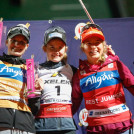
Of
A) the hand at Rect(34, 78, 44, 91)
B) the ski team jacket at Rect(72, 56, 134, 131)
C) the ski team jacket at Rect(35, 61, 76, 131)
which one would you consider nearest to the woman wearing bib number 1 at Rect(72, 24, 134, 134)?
the ski team jacket at Rect(72, 56, 134, 131)

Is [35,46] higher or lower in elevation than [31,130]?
higher

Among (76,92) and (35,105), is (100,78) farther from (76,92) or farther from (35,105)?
(35,105)

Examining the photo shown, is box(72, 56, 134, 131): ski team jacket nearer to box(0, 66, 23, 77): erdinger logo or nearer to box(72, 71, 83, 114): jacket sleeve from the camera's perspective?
box(72, 71, 83, 114): jacket sleeve

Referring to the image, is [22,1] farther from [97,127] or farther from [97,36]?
[97,127]

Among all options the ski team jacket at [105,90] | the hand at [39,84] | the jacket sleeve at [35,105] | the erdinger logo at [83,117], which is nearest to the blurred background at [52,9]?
the erdinger logo at [83,117]

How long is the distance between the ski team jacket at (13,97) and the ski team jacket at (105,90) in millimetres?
455

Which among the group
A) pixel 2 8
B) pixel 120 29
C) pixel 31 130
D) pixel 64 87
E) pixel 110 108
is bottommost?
pixel 31 130

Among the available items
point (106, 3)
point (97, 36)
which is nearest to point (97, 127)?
point (97, 36)

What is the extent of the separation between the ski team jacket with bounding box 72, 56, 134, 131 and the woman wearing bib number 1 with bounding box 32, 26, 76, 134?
0.40 ft

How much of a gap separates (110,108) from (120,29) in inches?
44.4

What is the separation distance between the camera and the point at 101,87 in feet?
7.23

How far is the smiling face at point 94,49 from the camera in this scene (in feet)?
7.59

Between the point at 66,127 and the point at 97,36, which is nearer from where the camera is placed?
the point at 66,127

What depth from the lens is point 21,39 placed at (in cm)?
235
